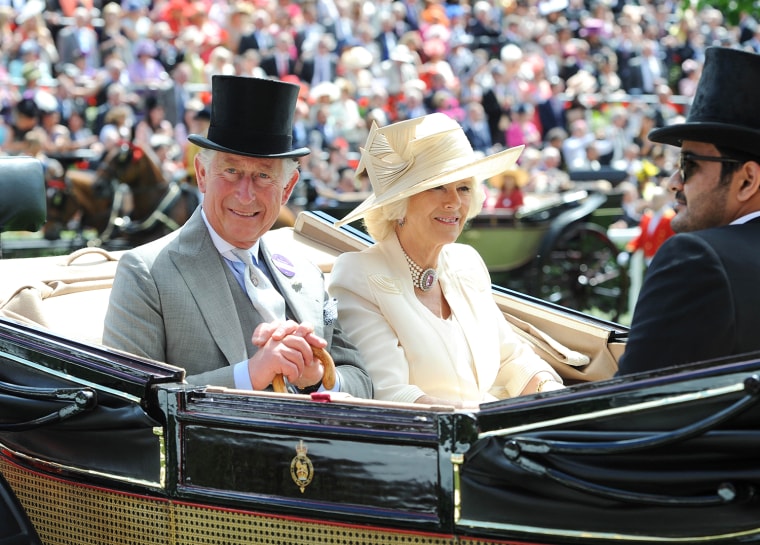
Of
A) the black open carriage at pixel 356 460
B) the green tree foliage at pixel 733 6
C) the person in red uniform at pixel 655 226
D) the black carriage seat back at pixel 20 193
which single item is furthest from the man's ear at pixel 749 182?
the green tree foliage at pixel 733 6

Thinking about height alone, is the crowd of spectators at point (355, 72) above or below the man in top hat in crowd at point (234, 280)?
below

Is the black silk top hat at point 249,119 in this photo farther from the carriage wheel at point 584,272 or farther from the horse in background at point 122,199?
the horse in background at point 122,199

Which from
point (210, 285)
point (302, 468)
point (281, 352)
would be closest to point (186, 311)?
point (210, 285)

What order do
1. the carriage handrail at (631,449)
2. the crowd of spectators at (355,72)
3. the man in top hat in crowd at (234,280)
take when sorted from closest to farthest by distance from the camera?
1. the carriage handrail at (631,449)
2. the man in top hat in crowd at (234,280)
3. the crowd of spectators at (355,72)

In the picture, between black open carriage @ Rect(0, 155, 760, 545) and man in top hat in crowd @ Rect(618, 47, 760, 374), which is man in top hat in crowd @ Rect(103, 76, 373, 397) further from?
man in top hat in crowd @ Rect(618, 47, 760, 374)

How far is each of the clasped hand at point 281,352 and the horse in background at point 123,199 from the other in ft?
30.1

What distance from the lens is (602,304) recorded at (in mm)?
11234

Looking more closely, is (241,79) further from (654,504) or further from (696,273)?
(654,504)

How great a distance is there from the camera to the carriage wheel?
11070mm

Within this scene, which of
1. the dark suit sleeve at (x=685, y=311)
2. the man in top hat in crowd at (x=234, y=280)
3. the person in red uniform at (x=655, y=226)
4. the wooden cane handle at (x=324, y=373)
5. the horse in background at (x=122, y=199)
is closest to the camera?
the dark suit sleeve at (x=685, y=311)

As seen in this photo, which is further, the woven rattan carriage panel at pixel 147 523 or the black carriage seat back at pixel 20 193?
the black carriage seat back at pixel 20 193

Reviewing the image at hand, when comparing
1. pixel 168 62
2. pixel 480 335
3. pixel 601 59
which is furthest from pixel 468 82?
pixel 480 335

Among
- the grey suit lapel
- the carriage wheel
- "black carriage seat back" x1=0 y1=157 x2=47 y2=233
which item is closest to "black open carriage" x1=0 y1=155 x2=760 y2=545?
the grey suit lapel

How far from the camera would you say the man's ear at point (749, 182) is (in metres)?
2.54
